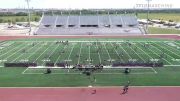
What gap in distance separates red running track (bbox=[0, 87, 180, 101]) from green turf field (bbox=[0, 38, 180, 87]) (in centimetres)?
145

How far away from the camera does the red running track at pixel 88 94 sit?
24.7 meters

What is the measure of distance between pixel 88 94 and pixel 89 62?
1164cm

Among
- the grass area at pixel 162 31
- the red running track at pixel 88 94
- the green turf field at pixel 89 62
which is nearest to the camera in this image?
the red running track at pixel 88 94

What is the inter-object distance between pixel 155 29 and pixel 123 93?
57.3 m

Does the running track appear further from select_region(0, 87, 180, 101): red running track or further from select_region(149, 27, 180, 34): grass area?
select_region(149, 27, 180, 34): grass area

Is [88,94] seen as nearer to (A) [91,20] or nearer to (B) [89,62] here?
(B) [89,62]

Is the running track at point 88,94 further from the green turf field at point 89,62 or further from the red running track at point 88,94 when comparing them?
the green turf field at point 89,62

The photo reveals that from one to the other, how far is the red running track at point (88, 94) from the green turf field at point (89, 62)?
1450 mm

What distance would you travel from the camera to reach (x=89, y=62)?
1464 inches

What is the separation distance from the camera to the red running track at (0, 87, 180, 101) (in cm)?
2473

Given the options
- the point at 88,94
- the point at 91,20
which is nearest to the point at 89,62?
the point at 88,94

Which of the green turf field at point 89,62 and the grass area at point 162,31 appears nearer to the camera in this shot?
the green turf field at point 89,62

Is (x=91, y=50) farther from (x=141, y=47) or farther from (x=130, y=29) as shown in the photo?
(x=130, y=29)

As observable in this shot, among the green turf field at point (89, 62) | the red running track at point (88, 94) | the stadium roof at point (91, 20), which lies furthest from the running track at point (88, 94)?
the stadium roof at point (91, 20)
